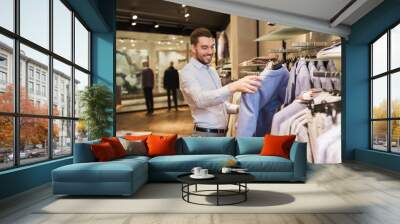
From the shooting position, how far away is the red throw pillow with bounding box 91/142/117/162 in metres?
6.10

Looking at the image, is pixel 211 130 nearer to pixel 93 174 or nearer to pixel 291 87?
pixel 291 87

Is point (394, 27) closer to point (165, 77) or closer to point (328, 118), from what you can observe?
point (328, 118)

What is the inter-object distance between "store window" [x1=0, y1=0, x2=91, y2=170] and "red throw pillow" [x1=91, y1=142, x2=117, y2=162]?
1.00 m

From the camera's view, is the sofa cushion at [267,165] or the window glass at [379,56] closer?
the sofa cushion at [267,165]

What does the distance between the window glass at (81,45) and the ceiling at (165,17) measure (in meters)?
0.89

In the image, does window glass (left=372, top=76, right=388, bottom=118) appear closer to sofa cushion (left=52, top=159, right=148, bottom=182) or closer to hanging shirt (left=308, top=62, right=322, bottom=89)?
hanging shirt (left=308, top=62, right=322, bottom=89)

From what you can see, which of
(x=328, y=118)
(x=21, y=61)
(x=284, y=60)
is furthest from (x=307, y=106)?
(x=21, y=61)

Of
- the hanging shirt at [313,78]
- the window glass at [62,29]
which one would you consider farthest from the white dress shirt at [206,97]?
the window glass at [62,29]

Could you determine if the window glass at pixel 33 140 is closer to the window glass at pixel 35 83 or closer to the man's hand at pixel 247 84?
the window glass at pixel 35 83

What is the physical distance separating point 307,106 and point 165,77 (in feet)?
11.1

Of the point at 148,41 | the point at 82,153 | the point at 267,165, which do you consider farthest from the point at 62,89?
the point at 267,165

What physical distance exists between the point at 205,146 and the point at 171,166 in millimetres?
1069

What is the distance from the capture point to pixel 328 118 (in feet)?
32.3

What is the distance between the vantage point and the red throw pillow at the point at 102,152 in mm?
6102
